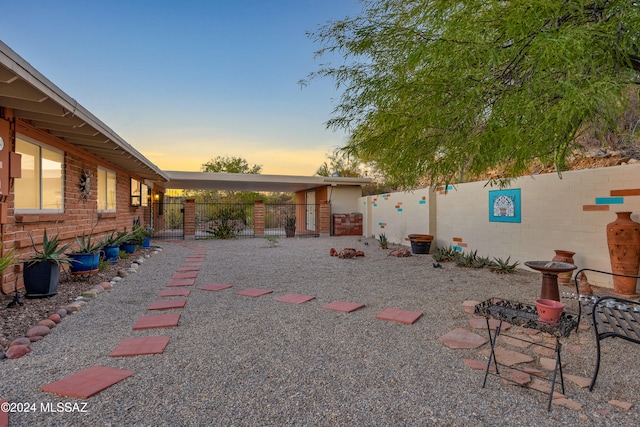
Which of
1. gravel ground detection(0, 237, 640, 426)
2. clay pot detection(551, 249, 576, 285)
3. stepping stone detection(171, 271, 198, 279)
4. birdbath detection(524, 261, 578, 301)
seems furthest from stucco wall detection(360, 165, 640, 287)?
stepping stone detection(171, 271, 198, 279)

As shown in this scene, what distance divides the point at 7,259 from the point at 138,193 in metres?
9.17

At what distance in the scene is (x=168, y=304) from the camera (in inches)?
158

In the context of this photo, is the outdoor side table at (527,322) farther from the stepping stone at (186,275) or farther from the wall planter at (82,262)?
the wall planter at (82,262)

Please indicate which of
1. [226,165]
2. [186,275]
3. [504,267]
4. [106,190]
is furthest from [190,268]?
[226,165]

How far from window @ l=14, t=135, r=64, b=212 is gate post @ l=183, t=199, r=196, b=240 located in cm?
803

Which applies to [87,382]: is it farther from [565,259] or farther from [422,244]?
[422,244]

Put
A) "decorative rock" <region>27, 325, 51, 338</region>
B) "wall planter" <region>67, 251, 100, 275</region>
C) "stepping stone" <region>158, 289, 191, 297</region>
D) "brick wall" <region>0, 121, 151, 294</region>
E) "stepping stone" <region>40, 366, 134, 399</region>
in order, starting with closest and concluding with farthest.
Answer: "stepping stone" <region>40, 366, 134, 399</region>
"decorative rock" <region>27, 325, 51, 338</region>
"brick wall" <region>0, 121, 151, 294</region>
"stepping stone" <region>158, 289, 191, 297</region>
"wall planter" <region>67, 251, 100, 275</region>

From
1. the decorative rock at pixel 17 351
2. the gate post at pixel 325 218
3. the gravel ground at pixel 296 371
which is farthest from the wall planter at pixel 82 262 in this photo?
the gate post at pixel 325 218

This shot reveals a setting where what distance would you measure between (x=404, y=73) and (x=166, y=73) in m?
8.35

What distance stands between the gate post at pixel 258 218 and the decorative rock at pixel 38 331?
11325 millimetres

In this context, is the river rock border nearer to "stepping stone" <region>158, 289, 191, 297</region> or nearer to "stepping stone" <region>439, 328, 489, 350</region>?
"stepping stone" <region>158, 289, 191, 297</region>

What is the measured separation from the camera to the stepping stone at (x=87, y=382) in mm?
1994

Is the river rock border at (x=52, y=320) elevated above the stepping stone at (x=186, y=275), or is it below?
above

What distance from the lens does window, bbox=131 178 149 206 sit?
36.9 feet
